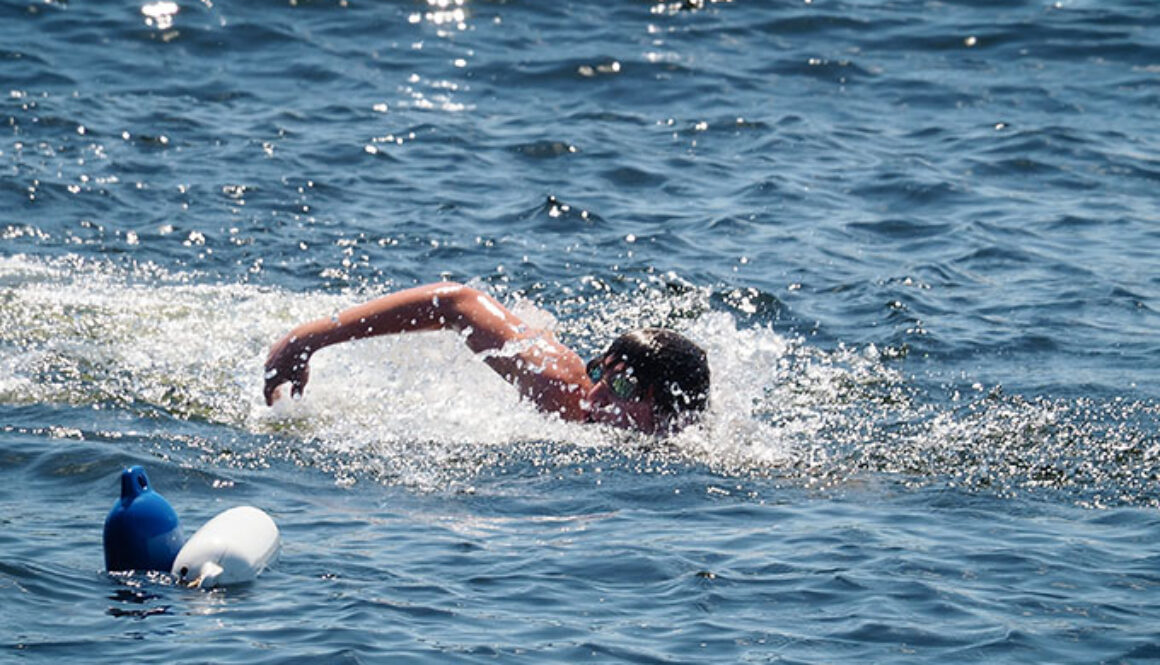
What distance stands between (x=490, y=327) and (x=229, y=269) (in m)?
4.07

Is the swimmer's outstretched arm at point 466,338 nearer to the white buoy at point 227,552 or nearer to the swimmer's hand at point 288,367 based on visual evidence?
the swimmer's hand at point 288,367

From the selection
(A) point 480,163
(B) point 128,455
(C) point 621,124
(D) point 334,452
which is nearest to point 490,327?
(D) point 334,452

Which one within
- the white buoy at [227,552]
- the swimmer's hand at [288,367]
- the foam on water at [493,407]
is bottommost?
the foam on water at [493,407]

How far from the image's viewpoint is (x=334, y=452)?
26.9ft

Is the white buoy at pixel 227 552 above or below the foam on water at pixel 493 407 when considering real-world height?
above

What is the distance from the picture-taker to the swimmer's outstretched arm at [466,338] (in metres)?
7.89

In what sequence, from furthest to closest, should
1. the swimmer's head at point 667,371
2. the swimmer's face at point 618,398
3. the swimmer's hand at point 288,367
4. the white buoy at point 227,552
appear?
the swimmer's face at point 618,398, the swimmer's head at point 667,371, the swimmer's hand at point 288,367, the white buoy at point 227,552

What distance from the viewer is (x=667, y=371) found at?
823 cm

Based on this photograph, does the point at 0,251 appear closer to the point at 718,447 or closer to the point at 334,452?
the point at 334,452

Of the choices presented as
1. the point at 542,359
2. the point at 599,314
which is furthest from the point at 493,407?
the point at 599,314

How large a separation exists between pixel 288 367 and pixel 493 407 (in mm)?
1366

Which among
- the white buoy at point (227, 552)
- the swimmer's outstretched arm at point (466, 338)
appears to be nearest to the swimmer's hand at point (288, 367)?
the swimmer's outstretched arm at point (466, 338)

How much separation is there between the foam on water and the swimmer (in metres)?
0.14

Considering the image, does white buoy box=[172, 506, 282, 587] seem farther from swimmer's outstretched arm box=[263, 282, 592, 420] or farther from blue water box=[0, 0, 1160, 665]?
swimmer's outstretched arm box=[263, 282, 592, 420]
